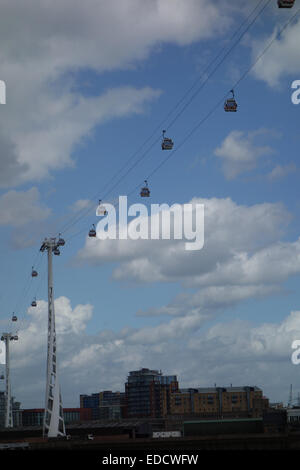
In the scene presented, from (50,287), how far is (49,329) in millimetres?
5629

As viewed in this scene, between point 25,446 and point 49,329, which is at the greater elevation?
point 49,329

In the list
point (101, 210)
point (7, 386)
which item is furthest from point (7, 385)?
point (101, 210)

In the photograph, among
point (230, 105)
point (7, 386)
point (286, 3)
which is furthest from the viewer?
point (7, 386)

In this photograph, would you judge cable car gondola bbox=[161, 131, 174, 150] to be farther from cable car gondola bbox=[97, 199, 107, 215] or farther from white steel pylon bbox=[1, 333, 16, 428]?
white steel pylon bbox=[1, 333, 16, 428]

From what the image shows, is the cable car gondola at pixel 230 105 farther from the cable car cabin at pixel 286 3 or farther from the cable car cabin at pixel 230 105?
the cable car cabin at pixel 286 3

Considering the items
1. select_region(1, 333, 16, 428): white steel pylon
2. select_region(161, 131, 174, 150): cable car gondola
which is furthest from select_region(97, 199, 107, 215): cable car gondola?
select_region(1, 333, 16, 428): white steel pylon

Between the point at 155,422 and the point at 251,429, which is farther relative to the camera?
the point at 155,422

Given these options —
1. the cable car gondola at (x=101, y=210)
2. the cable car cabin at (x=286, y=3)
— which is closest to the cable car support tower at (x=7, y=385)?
the cable car gondola at (x=101, y=210)

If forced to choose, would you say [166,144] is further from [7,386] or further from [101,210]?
[7,386]

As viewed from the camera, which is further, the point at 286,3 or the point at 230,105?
the point at 230,105
